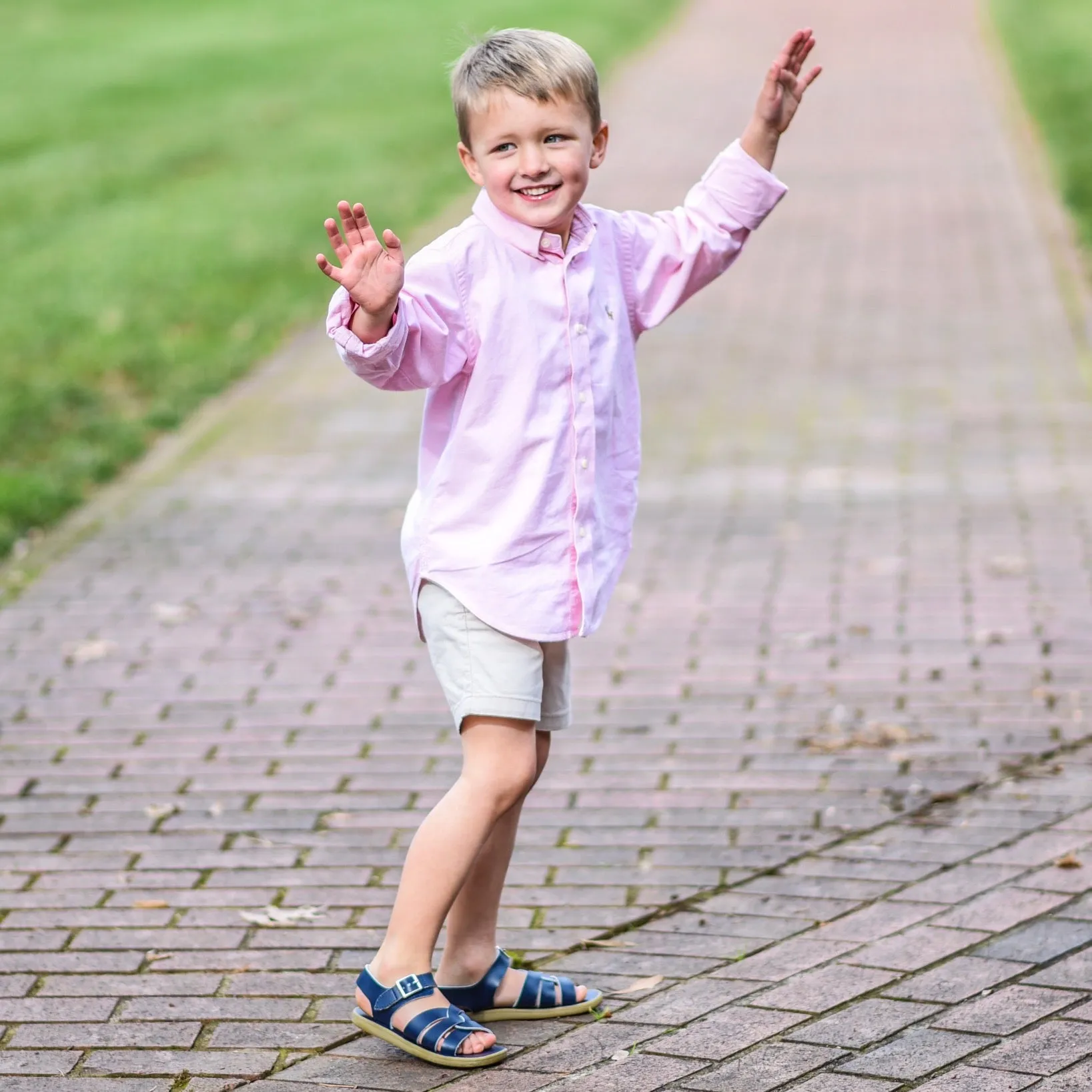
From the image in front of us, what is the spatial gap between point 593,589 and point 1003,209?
11624mm

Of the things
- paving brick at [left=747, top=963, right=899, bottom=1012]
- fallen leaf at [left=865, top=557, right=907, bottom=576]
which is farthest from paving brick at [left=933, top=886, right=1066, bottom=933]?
fallen leaf at [left=865, top=557, right=907, bottom=576]

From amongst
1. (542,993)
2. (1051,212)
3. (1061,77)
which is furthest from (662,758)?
(1061,77)

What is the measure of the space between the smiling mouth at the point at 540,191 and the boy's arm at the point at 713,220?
26 centimetres

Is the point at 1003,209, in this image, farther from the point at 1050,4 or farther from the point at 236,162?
the point at 1050,4

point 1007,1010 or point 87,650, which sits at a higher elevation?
point 87,650

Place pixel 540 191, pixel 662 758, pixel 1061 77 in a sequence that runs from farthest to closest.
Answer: pixel 1061 77
pixel 662 758
pixel 540 191

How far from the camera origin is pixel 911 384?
363 inches

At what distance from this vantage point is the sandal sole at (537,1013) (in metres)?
3.45

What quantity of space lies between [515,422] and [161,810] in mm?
1885

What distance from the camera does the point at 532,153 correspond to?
10.3 feet

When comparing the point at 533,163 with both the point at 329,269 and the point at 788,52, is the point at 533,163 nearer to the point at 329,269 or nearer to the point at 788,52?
the point at 329,269

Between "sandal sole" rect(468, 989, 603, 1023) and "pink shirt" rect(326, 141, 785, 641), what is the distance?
29.1 inches

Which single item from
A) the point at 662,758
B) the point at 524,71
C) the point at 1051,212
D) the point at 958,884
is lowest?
the point at 958,884

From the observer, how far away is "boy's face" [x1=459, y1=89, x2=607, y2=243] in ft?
10.3
